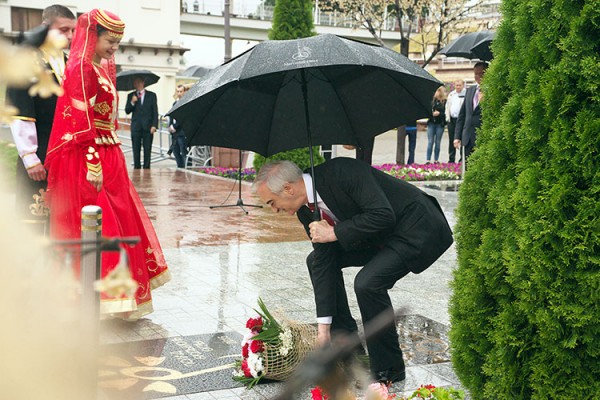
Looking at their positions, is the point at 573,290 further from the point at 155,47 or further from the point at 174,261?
the point at 155,47

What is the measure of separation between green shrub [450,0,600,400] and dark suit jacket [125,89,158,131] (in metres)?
15.4

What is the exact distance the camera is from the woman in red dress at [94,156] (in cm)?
496

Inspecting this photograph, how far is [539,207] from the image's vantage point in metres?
2.73

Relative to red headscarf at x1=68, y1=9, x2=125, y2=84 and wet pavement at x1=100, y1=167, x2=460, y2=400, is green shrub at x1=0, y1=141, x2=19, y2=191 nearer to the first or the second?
wet pavement at x1=100, y1=167, x2=460, y2=400

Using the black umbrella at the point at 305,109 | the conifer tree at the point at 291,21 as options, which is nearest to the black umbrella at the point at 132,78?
the conifer tree at the point at 291,21

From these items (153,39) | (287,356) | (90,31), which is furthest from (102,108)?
(153,39)

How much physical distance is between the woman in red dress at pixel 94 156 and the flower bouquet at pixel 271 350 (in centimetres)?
111

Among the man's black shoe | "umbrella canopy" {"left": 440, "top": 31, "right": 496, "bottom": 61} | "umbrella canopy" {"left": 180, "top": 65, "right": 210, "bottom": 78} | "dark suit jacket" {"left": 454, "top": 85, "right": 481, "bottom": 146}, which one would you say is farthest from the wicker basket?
"umbrella canopy" {"left": 180, "top": 65, "right": 210, "bottom": 78}

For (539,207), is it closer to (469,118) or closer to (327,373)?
(327,373)

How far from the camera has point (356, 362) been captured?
99 centimetres

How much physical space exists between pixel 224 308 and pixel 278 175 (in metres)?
2.05

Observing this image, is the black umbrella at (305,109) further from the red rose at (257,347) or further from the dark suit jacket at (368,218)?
the red rose at (257,347)

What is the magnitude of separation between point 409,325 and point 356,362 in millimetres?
4572

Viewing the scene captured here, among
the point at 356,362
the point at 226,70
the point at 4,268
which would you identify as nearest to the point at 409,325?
the point at 226,70
